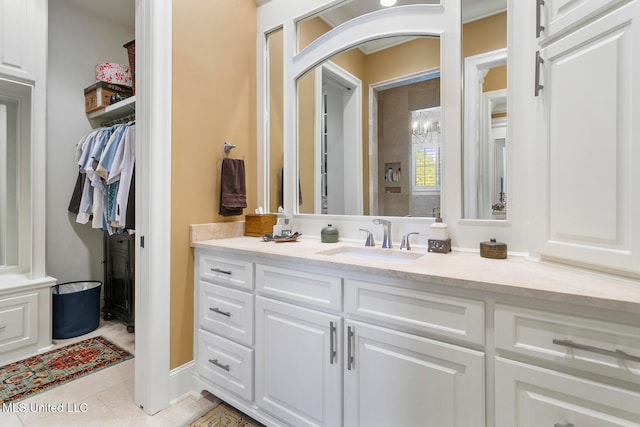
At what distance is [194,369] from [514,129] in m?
2.15

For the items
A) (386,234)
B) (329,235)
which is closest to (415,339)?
(386,234)

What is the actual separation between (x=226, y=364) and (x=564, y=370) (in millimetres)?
1501

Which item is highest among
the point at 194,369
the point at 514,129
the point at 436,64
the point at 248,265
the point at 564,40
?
the point at 436,64

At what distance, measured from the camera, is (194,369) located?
185 cm

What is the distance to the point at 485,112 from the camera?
1509 millimetres

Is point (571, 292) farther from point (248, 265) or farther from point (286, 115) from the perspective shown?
point (286, 115)

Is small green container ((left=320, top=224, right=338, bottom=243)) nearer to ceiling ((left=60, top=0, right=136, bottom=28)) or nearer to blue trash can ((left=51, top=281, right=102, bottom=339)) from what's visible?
blue trash can ((left=51, top=281, right=102, bottom=339))

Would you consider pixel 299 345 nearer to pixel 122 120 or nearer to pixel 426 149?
pixel 426 149

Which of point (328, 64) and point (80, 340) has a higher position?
point (328, 64)

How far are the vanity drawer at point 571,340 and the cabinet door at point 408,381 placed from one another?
0.13 m

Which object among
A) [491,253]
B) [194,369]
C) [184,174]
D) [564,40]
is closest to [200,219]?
[184,174]

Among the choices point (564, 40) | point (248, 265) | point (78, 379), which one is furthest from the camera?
point (78, 379)

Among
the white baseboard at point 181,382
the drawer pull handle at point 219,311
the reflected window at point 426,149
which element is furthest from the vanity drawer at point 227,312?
the reflected window at point 426,149

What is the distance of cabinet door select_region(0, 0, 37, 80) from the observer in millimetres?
2162
